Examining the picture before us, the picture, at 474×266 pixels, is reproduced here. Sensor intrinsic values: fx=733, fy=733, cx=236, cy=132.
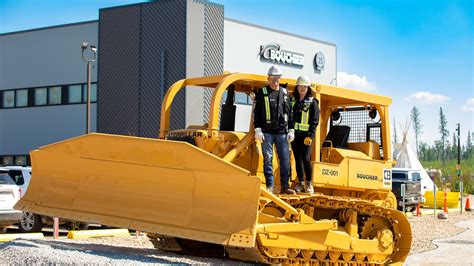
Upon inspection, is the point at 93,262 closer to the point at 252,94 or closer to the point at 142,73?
the point at 252,94

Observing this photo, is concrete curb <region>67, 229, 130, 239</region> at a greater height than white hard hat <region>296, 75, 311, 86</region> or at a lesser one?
lesser

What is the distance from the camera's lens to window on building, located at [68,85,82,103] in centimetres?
Answer: 3897

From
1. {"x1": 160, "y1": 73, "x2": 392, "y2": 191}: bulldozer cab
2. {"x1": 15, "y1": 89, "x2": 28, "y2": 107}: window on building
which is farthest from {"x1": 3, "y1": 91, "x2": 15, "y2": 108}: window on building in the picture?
{"x1": 160, "y1": 73, "x2": 392, "y2": 191}: bulldozer cab

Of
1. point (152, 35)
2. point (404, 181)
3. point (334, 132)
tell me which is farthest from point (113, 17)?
point (334, 132)

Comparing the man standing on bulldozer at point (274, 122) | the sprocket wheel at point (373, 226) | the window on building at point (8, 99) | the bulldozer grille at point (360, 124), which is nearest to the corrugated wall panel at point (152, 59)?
the window on building at point (8, 99)

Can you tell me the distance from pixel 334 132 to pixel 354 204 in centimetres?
157

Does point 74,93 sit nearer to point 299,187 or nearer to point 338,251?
point 299,187

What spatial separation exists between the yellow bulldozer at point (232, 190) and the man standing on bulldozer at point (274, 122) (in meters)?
0.25

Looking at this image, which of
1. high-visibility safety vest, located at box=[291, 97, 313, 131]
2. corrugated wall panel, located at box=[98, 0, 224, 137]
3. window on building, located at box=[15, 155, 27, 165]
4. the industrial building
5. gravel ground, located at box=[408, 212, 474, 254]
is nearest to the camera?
high-visibility safety vest, located at box=[291, 97, 313, 131]

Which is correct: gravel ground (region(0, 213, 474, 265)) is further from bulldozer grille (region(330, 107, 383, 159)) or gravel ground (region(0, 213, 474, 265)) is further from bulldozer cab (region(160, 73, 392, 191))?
bulldozer grille (region(330, 107, 383, 159))

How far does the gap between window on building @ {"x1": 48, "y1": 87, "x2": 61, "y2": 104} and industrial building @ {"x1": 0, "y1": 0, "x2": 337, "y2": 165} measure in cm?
5

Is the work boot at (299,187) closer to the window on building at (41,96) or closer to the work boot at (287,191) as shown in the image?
the work boot at (287,191)

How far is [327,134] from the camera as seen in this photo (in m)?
12.5

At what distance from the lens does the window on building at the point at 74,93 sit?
38969 millimetres
